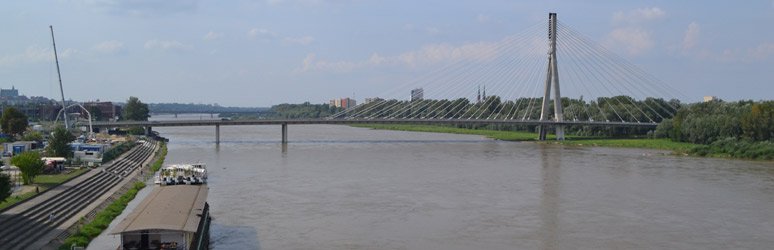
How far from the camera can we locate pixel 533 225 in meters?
13.4

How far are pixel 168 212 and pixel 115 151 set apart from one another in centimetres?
1718

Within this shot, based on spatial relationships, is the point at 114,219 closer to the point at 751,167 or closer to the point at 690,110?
the point at 751,167

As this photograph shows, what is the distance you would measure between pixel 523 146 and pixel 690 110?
10.0m

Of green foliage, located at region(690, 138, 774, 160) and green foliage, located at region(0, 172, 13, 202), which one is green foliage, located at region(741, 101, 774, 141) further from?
green foliage, located at region(0, 172, 13, 202)

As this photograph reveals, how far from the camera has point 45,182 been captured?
16016 mm

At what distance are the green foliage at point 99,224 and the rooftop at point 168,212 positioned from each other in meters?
0.90

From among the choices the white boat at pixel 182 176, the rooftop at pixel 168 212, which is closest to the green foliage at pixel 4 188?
the rooftop at pixel 168 212

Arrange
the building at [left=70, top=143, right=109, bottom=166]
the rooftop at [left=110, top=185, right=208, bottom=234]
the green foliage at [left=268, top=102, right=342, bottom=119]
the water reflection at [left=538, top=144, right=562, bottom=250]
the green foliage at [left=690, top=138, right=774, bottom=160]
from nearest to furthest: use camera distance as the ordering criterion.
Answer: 1. the rooftop at [left=110, top=185, right=208, bottom=234]
2. the water reflection at [left=538, top=144, right=562, bottom=250]
3. the building at [left=70, top=143, right=109, bottom=166]
4. the green foliage at [left=690, top=138, right=774, bottom=160]
5. the green foliage at [left=268, top=102, right=342, bottom=119]

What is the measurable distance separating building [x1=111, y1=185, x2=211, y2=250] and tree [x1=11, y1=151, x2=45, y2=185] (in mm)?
4898

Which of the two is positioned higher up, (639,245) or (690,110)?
(690,110)

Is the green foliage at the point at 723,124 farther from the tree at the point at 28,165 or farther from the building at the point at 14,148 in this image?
the building at the point at 14,148

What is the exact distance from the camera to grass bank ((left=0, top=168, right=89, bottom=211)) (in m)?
12.6

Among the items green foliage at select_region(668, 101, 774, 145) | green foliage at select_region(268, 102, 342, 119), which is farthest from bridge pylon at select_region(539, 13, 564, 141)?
green foliage at select_region(268, 102, 342, 119)

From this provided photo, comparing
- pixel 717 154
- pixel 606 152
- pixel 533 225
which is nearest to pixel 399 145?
pixel 606 152
